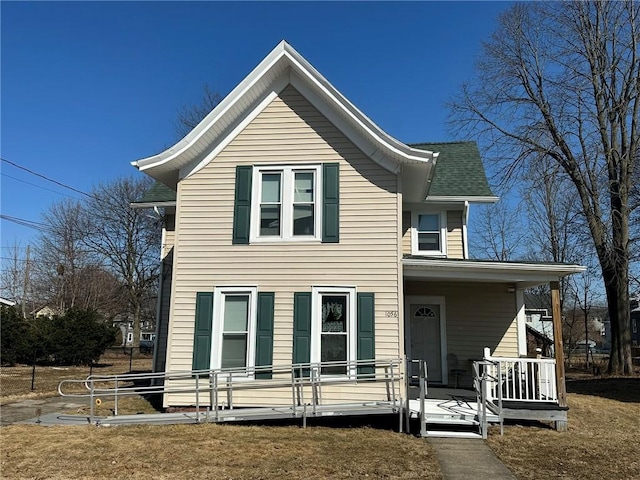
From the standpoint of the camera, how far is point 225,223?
35.1ft

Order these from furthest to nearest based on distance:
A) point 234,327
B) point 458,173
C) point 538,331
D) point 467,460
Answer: point 538,331 < point 458,173 < point 234,327 < point 467,460

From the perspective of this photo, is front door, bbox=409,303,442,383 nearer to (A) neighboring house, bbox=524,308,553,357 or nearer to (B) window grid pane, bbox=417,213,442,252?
(B) window grid pane, bbox=417,213,442,252

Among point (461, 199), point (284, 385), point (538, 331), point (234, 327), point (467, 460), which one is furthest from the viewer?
point (538, 331)

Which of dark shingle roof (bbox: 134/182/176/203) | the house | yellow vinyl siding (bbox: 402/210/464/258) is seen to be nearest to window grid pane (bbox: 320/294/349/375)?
the house

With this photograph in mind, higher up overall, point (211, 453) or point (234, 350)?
point (234, 350)

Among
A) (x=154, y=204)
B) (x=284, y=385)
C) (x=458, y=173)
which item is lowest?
(x=284, y=385)

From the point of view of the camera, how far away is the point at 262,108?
10961 millimetres

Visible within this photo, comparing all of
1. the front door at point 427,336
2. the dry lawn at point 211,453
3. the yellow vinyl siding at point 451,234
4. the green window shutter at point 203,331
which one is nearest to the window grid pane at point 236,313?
the green window shutter at point 203,331

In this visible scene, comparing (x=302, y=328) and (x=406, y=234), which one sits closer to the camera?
(x=302, y=328)

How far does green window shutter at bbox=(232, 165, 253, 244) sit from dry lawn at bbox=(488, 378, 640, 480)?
6.21 metres

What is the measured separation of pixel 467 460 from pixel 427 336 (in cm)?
603

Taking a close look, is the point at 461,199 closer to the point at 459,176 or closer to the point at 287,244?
the point at 459,176

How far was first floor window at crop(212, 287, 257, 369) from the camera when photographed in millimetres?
10070

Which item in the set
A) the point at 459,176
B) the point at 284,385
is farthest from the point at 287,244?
the point at 459,176
